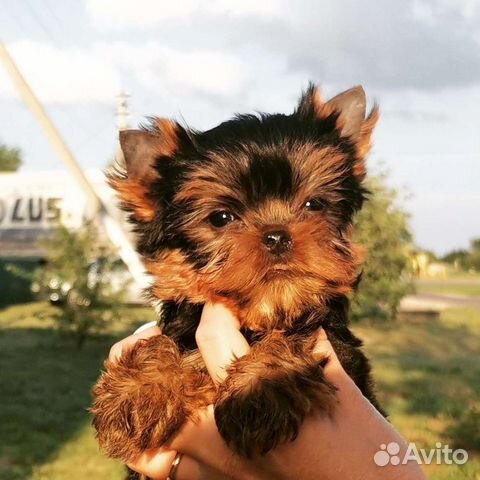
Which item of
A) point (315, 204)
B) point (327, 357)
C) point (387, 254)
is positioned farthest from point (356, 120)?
point (387, 254)

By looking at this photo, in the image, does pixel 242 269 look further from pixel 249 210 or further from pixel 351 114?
pixel 351 114

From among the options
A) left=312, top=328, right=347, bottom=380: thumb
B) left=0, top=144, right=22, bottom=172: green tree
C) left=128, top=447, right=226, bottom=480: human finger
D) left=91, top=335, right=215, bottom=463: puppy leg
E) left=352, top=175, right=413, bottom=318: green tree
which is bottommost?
left=0, top=144, right=22, bottom=172: green tree

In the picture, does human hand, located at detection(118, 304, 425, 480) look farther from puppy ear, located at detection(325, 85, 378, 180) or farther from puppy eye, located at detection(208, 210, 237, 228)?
puppy ear, located at detection(325, 85, 378, 180)

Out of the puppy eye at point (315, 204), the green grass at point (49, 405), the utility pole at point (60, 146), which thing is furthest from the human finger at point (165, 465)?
the utility pole at point (60, 146)

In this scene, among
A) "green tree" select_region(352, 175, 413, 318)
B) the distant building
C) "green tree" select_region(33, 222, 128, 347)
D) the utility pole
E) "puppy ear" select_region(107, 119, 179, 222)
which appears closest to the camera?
"puppy ear" select_region(107, 119, 179, 222)

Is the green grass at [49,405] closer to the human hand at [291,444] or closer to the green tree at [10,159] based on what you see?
the human hand at [291,444]

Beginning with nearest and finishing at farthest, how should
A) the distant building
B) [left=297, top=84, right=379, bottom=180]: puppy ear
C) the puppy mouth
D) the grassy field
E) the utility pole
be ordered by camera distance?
the puppy mouth
[left=297, top=84, right=379, bottom=180]: puppy ear
the grassy field
the utility pole
the distant building

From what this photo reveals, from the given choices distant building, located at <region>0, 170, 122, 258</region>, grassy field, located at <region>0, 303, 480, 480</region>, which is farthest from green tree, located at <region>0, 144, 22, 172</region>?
grassy field, located at <region>0, 303, 480, 480</region>
